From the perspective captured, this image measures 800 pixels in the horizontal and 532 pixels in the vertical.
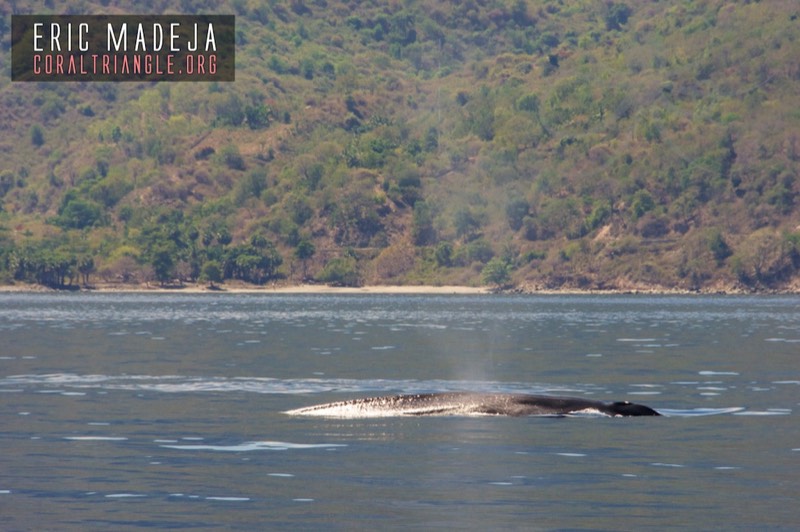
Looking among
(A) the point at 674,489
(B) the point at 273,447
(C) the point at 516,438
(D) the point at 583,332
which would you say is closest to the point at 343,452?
(B) the point at 273,447

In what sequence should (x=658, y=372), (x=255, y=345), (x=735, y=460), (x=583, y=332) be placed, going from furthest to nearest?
(x=583, y=332) < (x=255, y=345) < (x=658, y=372) < (x=735, y=460)

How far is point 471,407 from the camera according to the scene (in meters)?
42.2

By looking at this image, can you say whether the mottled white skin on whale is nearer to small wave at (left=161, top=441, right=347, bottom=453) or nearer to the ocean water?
the ocean water

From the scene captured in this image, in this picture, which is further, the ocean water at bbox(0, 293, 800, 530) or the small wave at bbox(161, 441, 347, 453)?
the small wave at bbox(161, 441, 347, 453)

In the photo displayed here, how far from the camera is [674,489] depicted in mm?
29234

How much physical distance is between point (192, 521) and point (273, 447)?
377 inches

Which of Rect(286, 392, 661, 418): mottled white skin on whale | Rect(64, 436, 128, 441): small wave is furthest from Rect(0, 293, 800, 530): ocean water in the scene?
Rect(286, 392, 661, 418): mottled white skin on whale

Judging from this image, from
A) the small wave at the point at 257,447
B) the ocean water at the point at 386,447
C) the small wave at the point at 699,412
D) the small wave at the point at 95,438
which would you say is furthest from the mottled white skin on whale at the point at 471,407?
the small wave at the point at 95,438

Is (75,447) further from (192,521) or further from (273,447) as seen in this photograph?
(192,521)

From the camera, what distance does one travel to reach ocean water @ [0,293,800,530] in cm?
2688

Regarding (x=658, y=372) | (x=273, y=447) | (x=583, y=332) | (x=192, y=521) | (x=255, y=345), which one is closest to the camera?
(x=192, y=521)

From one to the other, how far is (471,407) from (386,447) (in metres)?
7.08

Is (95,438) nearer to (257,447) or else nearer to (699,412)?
(257,447)

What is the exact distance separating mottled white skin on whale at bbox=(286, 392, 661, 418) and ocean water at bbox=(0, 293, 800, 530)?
0.68m
